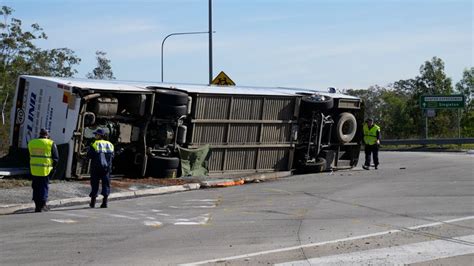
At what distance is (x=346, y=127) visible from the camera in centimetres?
2139

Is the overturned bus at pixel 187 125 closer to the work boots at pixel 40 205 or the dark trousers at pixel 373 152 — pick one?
the dark trousers at pixel 373 152

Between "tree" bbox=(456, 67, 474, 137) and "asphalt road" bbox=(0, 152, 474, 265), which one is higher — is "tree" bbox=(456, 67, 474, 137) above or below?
above

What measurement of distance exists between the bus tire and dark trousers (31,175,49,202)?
11.0 metres

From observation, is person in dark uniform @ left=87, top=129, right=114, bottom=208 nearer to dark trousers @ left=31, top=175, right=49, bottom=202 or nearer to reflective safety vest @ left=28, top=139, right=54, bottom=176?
reflective safety vest @ left=28, top=139, right=54, bottom=176

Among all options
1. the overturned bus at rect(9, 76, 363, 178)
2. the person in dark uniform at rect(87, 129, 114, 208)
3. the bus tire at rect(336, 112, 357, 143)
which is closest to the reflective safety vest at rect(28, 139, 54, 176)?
the person in dark uniform at rect(87, 129, 114, 208)

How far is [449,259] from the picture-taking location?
772 centimetres

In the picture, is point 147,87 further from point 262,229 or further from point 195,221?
point 262,229

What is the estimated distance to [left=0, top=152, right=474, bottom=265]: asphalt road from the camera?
26.0ft

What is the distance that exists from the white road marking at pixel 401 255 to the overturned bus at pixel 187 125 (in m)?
9.16

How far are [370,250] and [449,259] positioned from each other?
960 mm

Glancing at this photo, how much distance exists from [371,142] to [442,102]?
1759 centimetres

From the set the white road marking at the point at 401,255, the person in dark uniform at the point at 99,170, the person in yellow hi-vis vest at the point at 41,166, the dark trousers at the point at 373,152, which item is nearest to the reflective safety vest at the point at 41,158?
the person in yellow hi-vis vest at the point at 41,166

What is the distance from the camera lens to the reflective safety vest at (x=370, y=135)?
21.7 meters

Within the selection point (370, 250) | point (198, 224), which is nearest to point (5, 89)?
point (198, 224)
